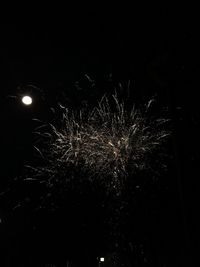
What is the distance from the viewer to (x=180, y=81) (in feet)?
23.7

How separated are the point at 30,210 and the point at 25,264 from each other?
3.90 m

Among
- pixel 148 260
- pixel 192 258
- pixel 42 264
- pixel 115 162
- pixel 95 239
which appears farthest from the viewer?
pixel 42 264

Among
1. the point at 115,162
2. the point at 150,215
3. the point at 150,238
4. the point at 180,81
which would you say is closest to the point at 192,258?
the point at 180,81

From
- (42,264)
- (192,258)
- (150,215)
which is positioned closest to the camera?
(192,258)

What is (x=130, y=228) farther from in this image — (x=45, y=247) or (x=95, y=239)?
(x=45, y=247)

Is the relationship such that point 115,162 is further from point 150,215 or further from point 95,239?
point 95,239

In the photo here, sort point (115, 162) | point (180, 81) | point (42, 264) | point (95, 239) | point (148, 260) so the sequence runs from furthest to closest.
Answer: point (42, 264)
point (95, 239)
point (148, 260)
point (115, 162)
point (180, 81)

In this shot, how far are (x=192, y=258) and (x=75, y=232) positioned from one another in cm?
2273

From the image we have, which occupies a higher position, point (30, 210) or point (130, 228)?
point (30, 210)

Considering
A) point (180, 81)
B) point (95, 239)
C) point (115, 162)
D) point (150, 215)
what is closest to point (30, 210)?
point (95, 239)

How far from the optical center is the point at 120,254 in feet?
94.9

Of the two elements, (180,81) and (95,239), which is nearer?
(180,81)

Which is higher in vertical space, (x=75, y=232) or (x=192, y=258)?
(x=75, y=232)

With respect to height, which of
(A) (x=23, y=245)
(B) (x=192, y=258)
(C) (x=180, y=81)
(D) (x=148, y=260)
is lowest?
(B) (x=192, y=258)
